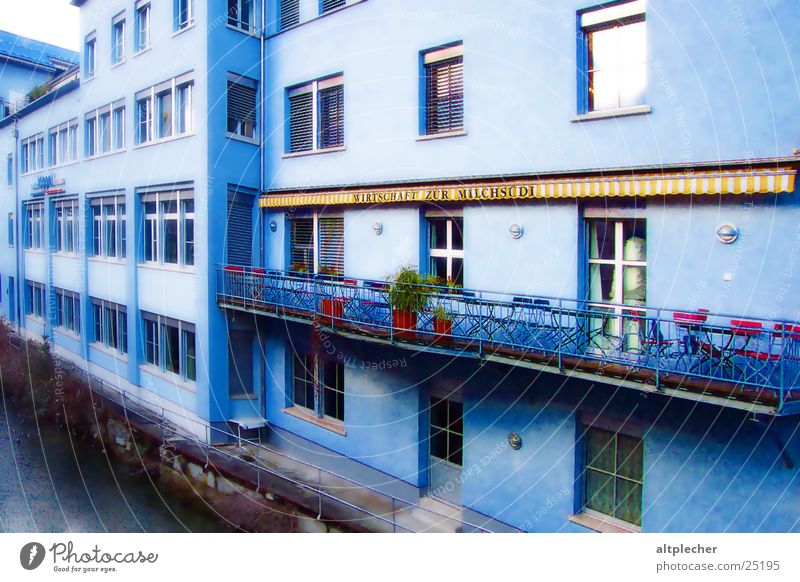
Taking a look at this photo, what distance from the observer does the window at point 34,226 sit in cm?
1691

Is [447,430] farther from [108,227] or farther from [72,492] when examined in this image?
[108,227]

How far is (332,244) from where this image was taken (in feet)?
35.6

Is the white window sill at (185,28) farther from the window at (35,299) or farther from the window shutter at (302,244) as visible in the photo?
the window at (35,299)

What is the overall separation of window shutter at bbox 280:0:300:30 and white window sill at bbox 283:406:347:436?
7120mm

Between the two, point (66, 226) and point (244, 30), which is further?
point (66, 226)

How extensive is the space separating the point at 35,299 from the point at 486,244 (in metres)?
14.6

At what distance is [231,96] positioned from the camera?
11.6 m

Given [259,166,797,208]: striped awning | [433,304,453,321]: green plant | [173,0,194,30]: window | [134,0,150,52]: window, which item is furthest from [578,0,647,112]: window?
[134,0,150,52]: window

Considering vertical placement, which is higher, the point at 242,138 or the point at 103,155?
the point at 103,155

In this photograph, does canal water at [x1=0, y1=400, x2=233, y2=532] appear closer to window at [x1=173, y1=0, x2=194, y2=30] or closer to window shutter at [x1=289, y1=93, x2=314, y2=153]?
window shutter at [x1=289, y1=93, x2=314, y2=153]

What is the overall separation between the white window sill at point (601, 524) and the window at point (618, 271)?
6.71 feet

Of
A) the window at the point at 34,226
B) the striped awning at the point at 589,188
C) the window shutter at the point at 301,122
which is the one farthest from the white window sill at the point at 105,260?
the striped awning at the point at 589,188

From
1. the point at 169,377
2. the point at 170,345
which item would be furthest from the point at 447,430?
the point at 170,345

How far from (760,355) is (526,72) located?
14.2ft
